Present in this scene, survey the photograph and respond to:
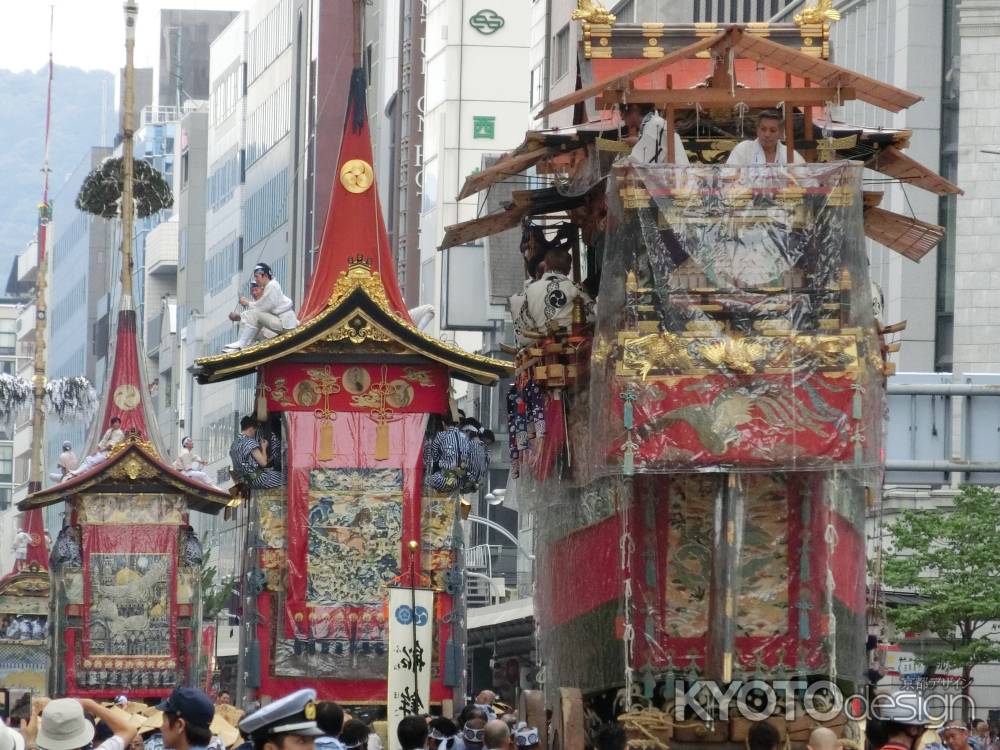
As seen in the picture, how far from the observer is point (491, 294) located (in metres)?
45.6

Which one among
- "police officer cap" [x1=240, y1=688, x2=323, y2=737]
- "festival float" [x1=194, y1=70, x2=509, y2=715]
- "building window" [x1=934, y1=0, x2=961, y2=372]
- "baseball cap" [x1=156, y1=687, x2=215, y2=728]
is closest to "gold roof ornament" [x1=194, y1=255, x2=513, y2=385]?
"festival float" [x1=194, y1=70, x2=509, y2=715]

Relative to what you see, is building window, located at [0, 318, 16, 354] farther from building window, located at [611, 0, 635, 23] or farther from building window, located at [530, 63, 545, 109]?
building window, located at [611, 0, 635, 23]

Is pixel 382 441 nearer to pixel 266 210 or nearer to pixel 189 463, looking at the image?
pixel 189 463

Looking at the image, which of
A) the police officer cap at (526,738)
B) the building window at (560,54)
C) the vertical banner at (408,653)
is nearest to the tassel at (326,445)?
the vertical banner at (408,653)

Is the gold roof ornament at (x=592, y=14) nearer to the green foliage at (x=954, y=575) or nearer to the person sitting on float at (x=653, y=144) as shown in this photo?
the person sitting on float at (x=653, y=144)

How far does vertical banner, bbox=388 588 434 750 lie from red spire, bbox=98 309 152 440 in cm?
1805

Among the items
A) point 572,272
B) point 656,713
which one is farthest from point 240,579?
point 656,713

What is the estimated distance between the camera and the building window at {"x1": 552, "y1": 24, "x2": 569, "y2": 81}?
238ft

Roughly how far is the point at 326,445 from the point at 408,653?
6452 mm

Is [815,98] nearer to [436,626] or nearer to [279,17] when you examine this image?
[436,626]

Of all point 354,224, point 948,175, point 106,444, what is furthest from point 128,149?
point 354,224

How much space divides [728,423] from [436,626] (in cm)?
1376

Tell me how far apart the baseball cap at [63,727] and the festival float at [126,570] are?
1212 inches

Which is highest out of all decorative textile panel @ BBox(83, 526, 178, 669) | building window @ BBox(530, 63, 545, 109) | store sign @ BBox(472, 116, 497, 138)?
building window @ BBox(530, 63, 545, 109)
